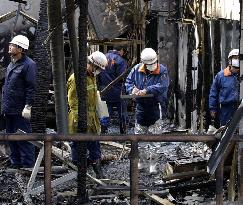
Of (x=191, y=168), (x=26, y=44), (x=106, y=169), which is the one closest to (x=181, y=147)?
(x=106, y=169)

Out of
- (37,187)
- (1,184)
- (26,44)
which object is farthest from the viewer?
(26,44)

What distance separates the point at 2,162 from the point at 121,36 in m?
7.52

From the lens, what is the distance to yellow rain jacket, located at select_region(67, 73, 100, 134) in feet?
27.3

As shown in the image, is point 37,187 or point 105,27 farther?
point 105,27

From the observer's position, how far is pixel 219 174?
445 centimetres

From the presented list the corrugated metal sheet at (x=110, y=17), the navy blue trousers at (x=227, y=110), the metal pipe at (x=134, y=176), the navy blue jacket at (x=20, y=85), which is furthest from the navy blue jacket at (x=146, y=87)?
the corrugated metal sheet at (x=110, y=17)

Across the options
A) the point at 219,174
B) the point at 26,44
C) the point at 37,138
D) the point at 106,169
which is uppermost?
the point at 26,44

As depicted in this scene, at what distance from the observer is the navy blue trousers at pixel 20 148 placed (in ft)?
28.4

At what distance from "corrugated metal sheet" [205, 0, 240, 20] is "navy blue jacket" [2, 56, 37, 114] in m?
3.78

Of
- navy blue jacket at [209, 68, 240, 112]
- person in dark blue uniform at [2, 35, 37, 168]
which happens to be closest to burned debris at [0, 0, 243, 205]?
navy blue jacket at [209, 68, 240, 112]

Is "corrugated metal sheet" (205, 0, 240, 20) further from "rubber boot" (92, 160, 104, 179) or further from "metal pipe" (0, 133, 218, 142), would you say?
"metal pipe" (0, 133, 218, 142)

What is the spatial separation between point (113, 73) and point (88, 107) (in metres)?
4.12

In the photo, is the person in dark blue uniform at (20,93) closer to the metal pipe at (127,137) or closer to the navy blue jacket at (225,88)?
the navy blue jacket at (225,88)

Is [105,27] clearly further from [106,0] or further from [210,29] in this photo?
[210,29]
